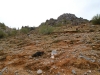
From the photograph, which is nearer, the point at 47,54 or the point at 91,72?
the point at 91,72

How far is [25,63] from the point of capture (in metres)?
4.78

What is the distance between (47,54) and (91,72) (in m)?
1.79

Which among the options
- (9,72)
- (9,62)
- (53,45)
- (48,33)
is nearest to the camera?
(9,72)

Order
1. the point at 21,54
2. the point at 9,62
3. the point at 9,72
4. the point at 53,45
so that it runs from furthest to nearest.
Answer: the point at 53,45 → the point at 21,54 → the point at 9,62 → the point at 9,72

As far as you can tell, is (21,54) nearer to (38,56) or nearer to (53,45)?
(38,56)

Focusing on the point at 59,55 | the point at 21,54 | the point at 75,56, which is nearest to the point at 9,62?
the point at 21,54

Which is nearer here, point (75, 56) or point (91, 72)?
point (91, 72)

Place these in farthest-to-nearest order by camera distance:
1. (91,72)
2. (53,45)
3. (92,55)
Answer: (53,45), (92,55), (91,72)

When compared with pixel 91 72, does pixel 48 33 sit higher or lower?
higher

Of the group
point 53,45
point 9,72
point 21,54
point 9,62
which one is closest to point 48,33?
point 53,45

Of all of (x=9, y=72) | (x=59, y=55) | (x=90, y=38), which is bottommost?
(x=9, y=72)

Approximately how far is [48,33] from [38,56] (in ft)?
13.4

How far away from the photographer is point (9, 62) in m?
5.05

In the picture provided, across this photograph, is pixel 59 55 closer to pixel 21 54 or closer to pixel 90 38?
pixel 21 54
